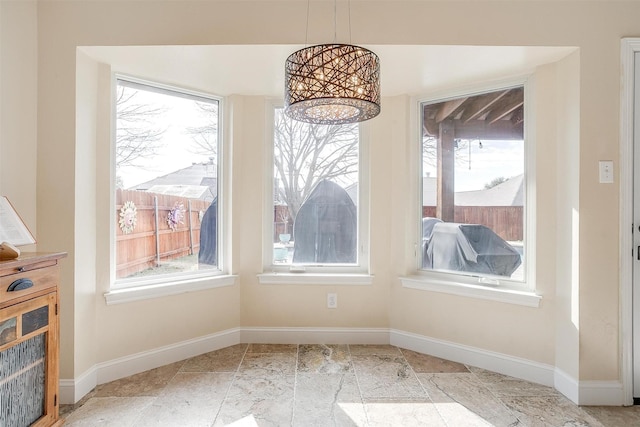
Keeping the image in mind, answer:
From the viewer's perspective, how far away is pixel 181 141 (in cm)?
276

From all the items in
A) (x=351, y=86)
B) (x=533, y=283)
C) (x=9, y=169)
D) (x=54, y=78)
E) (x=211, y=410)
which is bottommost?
(x=211, y=410)

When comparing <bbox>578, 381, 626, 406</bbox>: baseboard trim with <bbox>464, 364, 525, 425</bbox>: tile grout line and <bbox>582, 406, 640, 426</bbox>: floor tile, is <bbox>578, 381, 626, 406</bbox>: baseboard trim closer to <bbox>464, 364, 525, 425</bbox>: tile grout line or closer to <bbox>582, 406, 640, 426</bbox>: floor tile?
<bbox>582, 406, 640, 426</bbox>: floor tile

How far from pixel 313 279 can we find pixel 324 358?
0.63 meters

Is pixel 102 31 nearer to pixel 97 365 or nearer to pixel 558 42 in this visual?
pixel 97 365

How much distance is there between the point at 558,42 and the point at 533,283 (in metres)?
1.59

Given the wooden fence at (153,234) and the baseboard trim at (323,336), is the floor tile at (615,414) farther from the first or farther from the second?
the wooden fence at (153,234)

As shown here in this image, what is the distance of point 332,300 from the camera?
2.91 meters

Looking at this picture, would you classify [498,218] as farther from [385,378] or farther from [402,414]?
[402,414]

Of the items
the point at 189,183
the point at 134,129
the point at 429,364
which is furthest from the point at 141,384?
the point at 429,364

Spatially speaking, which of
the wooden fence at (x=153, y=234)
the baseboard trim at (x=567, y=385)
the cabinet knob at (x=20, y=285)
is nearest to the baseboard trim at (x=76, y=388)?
the wooden fence at (x=153, y=234)

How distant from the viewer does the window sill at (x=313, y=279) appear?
2891 millimetres

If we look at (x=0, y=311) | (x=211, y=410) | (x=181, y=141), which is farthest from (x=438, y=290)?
(x=0, y=311)

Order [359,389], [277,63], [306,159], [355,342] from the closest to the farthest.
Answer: [359,389]
[277,63]
[355,342]
[306,159]

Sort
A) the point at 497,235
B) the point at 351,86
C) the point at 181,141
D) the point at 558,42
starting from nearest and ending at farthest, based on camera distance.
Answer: the point at 351,86 < the point at 558,42 < the point at 497,235 < the point at 181,141
